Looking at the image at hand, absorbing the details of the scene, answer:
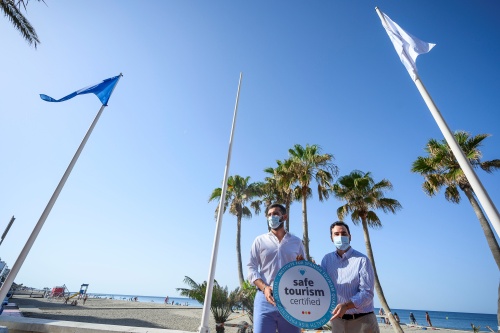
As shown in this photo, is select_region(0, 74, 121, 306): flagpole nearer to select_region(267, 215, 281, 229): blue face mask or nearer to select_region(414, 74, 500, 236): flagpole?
select_region(267, 215, 281, 229): blue face mask

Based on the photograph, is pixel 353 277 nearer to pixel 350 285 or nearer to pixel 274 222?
pixel 350 285

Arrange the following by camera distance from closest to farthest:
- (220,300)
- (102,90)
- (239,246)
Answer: (102,90), (220,300), (239,246)

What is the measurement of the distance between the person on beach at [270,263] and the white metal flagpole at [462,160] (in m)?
3.00

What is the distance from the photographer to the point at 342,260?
321 cm

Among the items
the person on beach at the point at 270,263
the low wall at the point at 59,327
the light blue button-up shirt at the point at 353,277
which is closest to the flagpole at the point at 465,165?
the light blue button-up shirt at the point at 353,277

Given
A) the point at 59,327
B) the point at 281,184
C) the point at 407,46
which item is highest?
the point at 281,184

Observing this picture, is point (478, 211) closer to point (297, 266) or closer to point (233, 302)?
point (233, 302)

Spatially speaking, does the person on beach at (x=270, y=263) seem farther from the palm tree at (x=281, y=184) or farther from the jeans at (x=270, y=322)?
the palm tree at (x=281, y=184)

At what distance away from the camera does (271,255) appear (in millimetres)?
3045

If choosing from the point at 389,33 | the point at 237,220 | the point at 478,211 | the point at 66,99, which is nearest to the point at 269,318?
the point at 389,33

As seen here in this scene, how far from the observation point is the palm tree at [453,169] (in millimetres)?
12484

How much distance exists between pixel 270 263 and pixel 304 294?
0.51 m

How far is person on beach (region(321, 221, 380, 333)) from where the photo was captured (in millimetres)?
2727

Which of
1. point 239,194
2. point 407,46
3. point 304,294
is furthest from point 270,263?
point 239,194
